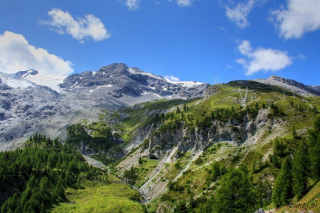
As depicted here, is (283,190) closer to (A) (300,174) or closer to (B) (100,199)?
(A) (300,174)

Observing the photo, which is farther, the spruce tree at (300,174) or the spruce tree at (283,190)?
the spruce tree at (283,190)

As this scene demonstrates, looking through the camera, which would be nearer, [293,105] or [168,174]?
[293,105]

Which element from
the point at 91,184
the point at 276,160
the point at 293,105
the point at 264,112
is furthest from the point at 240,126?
the point at 91,184

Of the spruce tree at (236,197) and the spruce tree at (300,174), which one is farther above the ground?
the spruce tree at (300,174)

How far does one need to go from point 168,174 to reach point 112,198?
117 feet

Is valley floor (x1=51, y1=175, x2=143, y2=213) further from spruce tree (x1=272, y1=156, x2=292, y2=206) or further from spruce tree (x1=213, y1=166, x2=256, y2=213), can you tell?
spruce tree (x1=272, y1=156, x2=292, y2=206)

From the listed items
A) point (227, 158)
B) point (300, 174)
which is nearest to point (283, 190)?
point (300, 174)

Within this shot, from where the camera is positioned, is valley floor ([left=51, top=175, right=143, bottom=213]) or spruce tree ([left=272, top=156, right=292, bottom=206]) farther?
valley floor ([left=51, top=175, right=143, bottom=213])

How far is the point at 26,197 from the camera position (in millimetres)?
98500

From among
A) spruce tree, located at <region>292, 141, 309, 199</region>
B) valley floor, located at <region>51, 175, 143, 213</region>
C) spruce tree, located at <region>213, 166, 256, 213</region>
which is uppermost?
spruce tree, located at <region>292, 141, 309, 199</region>

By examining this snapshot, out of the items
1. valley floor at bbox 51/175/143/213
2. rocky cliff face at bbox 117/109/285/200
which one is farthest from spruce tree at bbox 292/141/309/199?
valley floor at bbox 51/175/143/213

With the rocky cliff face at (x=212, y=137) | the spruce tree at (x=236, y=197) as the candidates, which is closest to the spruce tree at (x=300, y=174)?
the spruce tree at (x=236, y=197)

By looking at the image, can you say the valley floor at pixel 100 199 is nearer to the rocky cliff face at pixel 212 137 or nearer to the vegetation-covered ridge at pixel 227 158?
the vegetation-covered ridge at pixel 227 158

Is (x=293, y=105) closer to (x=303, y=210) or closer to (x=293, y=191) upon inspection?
(x=293, y=191)
